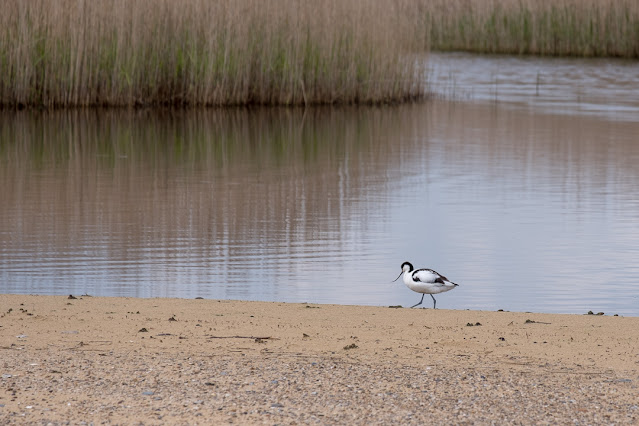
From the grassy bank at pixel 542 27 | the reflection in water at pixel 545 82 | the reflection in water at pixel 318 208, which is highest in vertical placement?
the grassy bank at pixel 542 27

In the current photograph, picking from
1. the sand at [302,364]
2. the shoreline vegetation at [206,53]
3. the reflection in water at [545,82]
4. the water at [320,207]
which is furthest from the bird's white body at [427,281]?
the reflection in water at [545,82]

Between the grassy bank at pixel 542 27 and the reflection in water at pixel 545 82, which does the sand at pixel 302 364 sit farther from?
the grassy bank at pixel 542 27

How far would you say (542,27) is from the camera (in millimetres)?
27234

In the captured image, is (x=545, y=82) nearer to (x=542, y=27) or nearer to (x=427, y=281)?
(x=542, y=27)

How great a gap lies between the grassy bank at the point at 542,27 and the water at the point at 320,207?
10.3 m

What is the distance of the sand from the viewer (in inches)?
157

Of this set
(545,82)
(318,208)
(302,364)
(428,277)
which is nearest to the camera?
(302,364)

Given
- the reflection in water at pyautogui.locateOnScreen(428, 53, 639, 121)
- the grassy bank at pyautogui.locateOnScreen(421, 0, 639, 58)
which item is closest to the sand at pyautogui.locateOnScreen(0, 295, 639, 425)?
the reflection in water at pyautogui.locateOnScreen(428, 53, 639, 121)

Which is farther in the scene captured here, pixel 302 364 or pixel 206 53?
pixel 206 53

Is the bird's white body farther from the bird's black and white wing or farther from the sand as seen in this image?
the sand

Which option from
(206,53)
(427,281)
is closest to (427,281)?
(427,281)

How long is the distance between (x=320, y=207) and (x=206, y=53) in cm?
769

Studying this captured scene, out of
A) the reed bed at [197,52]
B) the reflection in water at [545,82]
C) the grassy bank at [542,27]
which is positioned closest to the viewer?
the reed bed at [197,52]

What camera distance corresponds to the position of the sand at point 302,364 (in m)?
3.98
